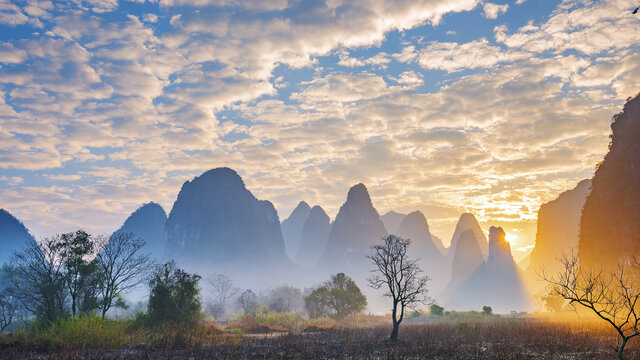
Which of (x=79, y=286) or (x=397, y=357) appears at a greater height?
(x=79, y=286)

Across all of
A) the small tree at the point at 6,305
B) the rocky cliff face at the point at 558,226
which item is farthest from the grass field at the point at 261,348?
the rocky cliff face at the point at 558,226

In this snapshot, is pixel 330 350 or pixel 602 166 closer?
pixel 330 350

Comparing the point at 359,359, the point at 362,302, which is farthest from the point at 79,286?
the point at 362,302

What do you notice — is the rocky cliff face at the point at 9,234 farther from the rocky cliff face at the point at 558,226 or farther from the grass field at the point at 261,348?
the rocky cliff face at the point at 558,226

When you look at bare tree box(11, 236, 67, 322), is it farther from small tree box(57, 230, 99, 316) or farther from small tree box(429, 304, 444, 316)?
small tree box(429, 304, 444, 316)

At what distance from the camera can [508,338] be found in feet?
74.1

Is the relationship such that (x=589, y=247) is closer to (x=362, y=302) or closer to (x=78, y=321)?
(x=362, y=302)

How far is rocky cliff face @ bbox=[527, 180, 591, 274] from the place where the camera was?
551 feet

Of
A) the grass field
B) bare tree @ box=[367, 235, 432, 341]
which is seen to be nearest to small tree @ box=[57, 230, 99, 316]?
the grass field

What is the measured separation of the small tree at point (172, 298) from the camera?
29000mm

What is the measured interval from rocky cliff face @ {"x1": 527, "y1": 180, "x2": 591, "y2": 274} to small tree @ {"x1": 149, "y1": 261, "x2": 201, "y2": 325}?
177m

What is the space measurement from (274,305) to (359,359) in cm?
5176

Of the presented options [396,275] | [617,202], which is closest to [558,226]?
[617,202]

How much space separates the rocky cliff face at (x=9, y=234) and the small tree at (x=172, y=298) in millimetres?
180890
